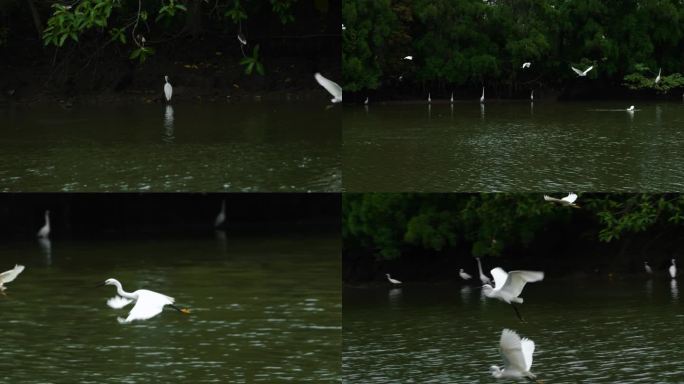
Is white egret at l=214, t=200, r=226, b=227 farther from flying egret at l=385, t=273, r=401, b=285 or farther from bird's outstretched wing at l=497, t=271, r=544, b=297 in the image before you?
bird's outstretched wing at l=497, t=271, r=544, b=297

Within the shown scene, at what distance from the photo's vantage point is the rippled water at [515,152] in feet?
30.7

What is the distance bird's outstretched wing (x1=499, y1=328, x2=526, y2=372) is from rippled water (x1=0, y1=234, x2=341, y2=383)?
4.28 ft

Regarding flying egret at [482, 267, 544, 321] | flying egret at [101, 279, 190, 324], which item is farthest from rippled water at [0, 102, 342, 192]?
flying egret at [482, 267, 544, 321]

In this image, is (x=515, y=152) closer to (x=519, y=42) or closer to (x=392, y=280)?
(x=392, y=280)

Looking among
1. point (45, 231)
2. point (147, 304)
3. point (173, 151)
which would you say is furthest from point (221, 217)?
point (147, 304)

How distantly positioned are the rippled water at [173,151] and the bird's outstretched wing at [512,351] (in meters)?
2.60

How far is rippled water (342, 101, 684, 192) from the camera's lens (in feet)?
30.7

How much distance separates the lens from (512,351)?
20.1 feet

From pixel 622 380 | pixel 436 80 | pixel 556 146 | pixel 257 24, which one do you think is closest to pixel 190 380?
pixel 622 380

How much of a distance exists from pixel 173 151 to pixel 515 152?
2963 mm

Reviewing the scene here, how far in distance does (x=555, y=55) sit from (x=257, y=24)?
597 cm

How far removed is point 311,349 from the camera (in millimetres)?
7805

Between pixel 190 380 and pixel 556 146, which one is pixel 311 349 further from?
pixel 556 146

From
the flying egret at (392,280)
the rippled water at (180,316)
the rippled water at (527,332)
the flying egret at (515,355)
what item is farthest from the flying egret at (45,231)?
the flying egret at (515,355)
